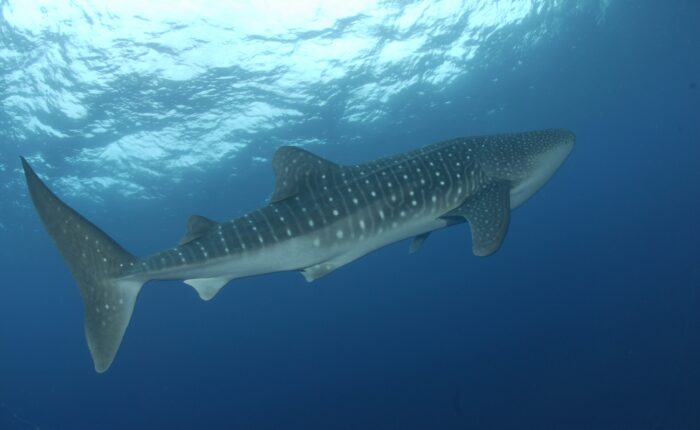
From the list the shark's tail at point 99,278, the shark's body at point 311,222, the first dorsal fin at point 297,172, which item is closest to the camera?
the shark's tail at point 99,278

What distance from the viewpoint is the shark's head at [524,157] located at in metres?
7.41

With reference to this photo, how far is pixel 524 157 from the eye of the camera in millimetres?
7594

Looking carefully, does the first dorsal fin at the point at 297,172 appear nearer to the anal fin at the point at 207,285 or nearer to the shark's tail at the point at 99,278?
the anal fin at the point at 207,285

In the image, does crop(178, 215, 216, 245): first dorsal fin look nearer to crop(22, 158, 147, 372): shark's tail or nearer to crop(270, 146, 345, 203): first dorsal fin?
crop(22, 158, 147, 372): shark's tail

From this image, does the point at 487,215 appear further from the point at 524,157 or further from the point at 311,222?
the point at 311,222

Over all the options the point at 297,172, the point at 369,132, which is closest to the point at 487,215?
the point at 297,172

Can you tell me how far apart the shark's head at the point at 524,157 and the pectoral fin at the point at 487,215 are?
371mm

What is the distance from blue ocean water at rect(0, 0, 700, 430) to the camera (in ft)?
58.6

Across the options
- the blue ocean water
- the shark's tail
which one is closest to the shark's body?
the shark's tail

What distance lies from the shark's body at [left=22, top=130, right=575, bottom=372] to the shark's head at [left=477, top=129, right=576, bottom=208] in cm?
2

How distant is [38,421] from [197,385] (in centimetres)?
2777

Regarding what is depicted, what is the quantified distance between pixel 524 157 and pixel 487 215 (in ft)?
5.21

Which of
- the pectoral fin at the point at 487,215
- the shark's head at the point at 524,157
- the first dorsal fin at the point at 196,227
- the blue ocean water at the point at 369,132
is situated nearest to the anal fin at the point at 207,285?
the first dorsal fin at the point at 196,227

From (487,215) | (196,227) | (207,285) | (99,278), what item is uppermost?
(196,227)
